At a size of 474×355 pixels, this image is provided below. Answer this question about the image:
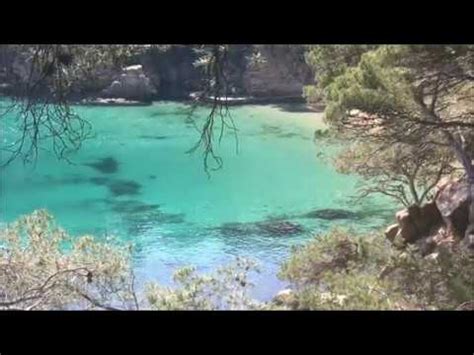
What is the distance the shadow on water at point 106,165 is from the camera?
1758 centimetres

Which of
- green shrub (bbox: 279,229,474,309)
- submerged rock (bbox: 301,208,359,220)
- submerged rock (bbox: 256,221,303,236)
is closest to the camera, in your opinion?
green shrub (bbox: 279,229,474,309)

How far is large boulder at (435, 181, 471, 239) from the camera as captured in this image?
7.95 metres

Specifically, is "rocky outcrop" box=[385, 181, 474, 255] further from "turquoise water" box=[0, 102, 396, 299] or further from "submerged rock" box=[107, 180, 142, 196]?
"submerged rock" box=[107, 180, 142, 196]

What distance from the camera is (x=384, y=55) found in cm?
545

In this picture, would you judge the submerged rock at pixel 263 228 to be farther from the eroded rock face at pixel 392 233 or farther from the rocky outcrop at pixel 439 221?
the rocky outcrop at pixel 439 221

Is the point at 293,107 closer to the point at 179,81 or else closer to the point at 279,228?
the point at 179,81

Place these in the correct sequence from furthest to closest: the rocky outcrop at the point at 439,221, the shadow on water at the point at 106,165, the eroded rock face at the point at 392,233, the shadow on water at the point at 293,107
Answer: the shadow on water at the point at 293,107 → the shadow on water at the point at 106,165 → the eroded rock face at the point at 392,233 → the rocky outcrop at the point at 439,221

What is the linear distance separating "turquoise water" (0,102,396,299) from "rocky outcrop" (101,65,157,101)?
48 centimetres

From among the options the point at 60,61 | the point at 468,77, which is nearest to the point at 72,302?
the point at 468,77

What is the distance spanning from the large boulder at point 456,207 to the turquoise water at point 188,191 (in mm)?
3167

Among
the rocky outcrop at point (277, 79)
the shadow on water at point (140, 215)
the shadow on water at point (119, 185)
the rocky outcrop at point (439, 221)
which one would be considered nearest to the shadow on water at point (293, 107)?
the rocky outcrop at point (277, 79)

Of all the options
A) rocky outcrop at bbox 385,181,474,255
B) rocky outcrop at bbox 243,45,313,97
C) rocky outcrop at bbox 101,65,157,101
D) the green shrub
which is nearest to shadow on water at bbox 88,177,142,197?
rocky outcrop at bbox 101,65,157,101

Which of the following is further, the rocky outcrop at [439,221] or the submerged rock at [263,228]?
the submerged rock at [263,228]
